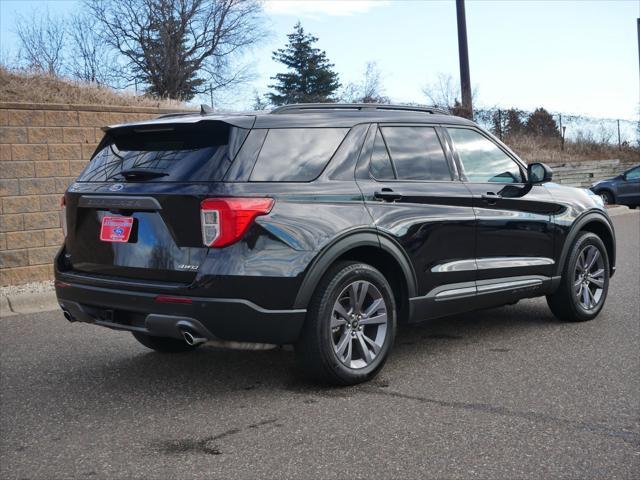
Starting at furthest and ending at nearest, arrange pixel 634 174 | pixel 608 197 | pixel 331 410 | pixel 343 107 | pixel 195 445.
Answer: pixel 608 197 → pixel 634 174 → pixel 343 107 → pixel 331 410 → pixel 195 445

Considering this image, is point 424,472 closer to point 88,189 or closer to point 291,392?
point 291,392

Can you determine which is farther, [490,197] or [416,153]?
[490,197]

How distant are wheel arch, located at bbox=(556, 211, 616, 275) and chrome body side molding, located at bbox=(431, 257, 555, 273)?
0.62 ft

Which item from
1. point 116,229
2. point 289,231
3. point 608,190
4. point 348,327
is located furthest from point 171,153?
point 608,190

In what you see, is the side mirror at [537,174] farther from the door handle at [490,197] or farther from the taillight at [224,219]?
the taillight at [224,219]

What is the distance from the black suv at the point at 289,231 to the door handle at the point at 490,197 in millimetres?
34

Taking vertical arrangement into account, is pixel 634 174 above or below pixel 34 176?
below

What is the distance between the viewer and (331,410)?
14.9 ft

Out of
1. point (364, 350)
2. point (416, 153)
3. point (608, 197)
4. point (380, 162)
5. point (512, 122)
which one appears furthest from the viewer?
point (512, 122)

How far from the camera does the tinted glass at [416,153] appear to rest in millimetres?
5477

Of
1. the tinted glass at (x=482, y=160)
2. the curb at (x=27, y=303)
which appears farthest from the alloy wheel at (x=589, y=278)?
the curb at (x=27, y=303)

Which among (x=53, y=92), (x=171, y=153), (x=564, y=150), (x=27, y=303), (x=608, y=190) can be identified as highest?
(x=53, y=92)

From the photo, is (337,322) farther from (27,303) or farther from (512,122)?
(512,122)

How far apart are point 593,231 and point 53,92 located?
774 centimetres
